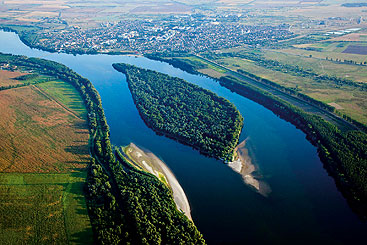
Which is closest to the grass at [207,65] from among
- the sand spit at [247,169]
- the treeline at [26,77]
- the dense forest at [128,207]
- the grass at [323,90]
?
the grass at [323,90]

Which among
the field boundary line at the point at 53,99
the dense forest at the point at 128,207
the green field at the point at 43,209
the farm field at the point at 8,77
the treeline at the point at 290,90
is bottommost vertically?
the farm field at the point at 8,77

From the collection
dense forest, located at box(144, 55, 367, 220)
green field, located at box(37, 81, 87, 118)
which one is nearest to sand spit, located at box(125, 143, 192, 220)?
green field, located at box(37, 81, 87, 118)

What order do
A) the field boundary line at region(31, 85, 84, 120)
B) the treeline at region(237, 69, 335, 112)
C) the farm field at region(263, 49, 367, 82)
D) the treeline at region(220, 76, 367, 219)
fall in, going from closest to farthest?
the treeline at region(220, 76, 367, 219), the field boundary line at region(31, 85, 84, 120), the treeline at region(237, 69, 335, 112), the farm field at region(263, 49, 367, 82)

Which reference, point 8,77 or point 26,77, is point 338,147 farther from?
point 8,77

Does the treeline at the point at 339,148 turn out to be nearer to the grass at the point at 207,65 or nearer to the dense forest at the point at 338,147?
the dense forest at the point at 338,147

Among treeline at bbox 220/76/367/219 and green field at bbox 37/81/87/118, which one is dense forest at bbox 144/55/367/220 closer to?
treeline at bbox 220/76/367/219

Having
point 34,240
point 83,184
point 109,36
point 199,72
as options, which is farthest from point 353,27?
point 34,240

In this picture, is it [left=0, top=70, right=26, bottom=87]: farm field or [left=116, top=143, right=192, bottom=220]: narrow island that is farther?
[left=0, top=70, right=26, bottom=87]: farm field
